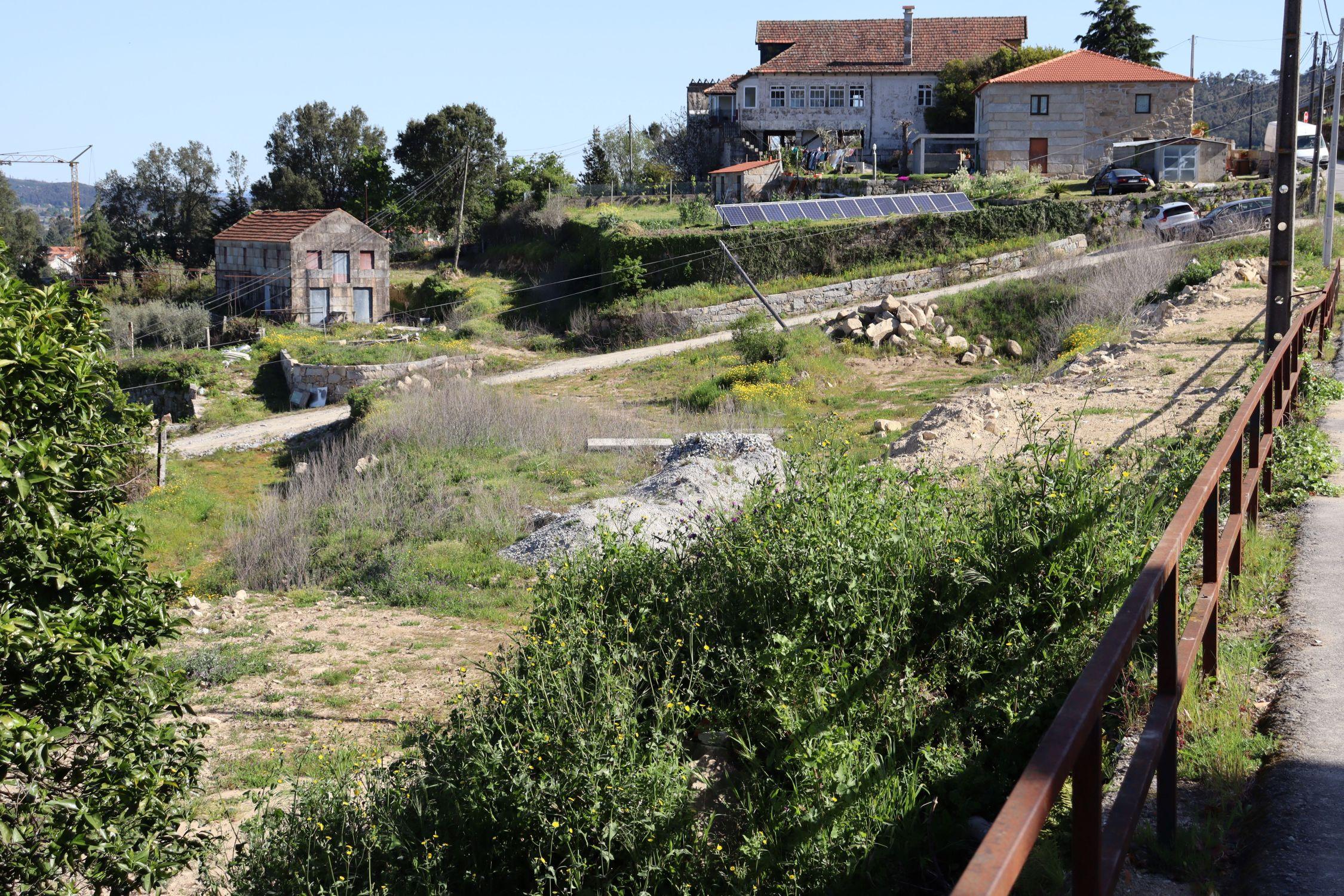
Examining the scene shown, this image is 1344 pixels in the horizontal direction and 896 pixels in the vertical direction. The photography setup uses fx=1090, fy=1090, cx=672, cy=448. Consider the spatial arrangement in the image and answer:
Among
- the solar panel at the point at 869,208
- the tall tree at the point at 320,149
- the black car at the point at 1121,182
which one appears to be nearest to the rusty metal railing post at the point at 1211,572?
the solar panel at the point at 869,208

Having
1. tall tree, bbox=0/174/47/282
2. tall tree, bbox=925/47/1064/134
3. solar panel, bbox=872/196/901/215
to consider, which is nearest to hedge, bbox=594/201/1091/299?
solar panel, bbox=872/196/901/215

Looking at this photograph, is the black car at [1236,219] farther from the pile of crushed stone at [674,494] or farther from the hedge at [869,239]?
the pile of crushed stone at [674,494]

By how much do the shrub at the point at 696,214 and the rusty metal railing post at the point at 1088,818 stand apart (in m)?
39.1

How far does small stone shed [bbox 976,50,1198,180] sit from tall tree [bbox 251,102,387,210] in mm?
41054

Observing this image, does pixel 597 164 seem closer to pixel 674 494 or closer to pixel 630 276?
pixel 630 276

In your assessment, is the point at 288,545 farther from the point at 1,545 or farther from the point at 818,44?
the point at 818,44

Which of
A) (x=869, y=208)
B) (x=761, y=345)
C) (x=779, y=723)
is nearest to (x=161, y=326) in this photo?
(x=869, y=208)

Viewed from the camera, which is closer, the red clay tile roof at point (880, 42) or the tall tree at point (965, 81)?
the tall tree at point (965, 81)

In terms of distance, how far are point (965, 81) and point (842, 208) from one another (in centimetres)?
2033

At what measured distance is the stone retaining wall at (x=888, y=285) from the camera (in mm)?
35375

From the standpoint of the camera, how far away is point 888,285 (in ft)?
119

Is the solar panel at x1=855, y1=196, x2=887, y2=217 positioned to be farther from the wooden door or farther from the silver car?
the wooden door

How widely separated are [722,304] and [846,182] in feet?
48.7

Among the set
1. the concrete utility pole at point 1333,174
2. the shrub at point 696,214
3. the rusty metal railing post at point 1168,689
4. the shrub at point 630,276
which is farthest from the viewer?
the shrub at point 696,214
